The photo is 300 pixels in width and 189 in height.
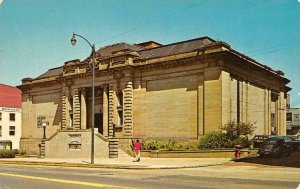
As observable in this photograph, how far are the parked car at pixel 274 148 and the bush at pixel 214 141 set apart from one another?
5512 millimetres

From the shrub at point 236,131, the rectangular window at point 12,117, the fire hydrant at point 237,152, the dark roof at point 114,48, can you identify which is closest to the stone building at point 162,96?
the dark roof at point 114,48

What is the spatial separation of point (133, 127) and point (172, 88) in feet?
22.8

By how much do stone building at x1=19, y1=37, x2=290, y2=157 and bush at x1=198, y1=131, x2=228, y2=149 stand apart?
1938 mm

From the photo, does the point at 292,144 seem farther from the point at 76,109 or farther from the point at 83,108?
the point at 76,109

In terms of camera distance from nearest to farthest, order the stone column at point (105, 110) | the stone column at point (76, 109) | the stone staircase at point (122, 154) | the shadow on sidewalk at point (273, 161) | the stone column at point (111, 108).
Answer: the shadow on sidewalk at point (273, 161)
the stone staircase at point (122, 154)
the stone column at point (111, 108)
the stone column at point (105, 110)
the stone column at point (76, 109)

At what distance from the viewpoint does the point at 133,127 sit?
44.6 meters

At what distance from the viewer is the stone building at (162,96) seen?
38.2 m

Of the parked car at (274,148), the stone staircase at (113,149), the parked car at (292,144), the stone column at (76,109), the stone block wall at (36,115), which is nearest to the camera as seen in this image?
the parked car at (274,148)

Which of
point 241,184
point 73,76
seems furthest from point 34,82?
point 241,184

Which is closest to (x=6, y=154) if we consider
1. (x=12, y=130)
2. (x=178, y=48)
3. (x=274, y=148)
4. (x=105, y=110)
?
(x=105, y=110)

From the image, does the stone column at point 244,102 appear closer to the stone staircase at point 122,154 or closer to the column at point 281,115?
the column at point 281,115

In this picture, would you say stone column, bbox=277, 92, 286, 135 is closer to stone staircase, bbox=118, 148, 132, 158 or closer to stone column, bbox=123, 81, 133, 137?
stone column, bbox=123, 81, 133, 137

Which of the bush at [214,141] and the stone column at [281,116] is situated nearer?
the bush at [214,141]

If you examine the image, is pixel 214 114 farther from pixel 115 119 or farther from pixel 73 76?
pixel 73 76
